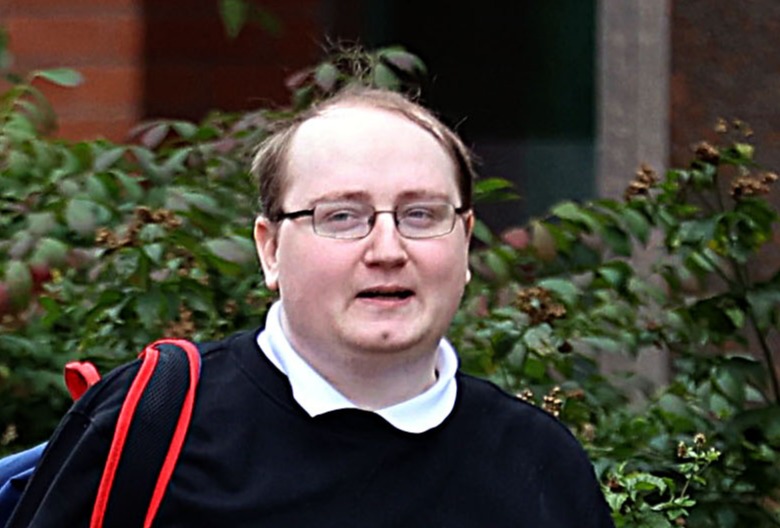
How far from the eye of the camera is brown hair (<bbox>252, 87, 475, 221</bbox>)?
8.66ft

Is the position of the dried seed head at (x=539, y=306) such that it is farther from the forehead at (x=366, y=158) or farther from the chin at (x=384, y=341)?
the chin at (x=384, y=341)

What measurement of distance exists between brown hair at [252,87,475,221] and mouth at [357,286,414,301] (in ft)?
0.58

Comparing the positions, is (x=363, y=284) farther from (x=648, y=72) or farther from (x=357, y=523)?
(x=648, y=72)

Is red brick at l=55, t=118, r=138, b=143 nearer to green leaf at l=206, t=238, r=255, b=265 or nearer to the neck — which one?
green leaf at l=206, t=238, r=255, b=265

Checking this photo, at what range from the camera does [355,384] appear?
258 cm

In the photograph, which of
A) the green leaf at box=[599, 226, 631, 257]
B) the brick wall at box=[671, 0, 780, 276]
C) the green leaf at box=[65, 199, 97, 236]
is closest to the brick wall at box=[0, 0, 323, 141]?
the brick wall at box=[671, 0, 780, 276]

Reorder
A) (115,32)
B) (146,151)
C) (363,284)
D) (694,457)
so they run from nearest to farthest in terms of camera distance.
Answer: (363,284), (694,457), (146,151), (115,32)

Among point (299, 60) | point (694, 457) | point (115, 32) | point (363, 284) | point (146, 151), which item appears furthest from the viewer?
point (299, 60)

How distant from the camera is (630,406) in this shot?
13.2ft

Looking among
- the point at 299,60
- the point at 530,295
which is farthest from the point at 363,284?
the point at 299,60

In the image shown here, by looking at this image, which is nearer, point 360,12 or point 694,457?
point 694,457

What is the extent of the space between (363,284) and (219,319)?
53.2 inches

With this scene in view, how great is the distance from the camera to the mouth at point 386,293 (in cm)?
252

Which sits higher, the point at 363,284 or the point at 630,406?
the point at 363,284
